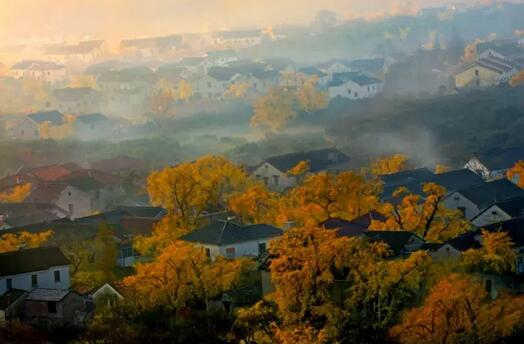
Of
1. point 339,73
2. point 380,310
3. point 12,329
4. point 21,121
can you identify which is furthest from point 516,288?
point 339,73

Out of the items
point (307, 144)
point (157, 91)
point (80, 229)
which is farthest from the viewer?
point (157, 91)

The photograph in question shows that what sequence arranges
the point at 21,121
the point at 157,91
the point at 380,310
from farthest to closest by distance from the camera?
the point at 157,91, the point at 21,121, the point at 380,310

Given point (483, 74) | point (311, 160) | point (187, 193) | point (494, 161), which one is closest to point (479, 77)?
point (483, 74)

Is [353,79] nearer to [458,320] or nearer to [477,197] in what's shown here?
[477,197]

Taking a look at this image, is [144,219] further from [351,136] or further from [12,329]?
[351,136]

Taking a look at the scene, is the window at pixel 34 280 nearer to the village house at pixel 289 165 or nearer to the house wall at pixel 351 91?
the village house at pixel 289 165
